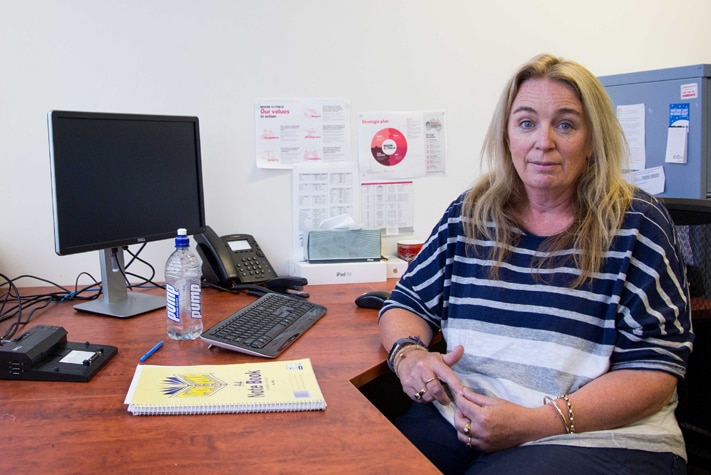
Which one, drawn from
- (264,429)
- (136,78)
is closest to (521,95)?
(264,429)

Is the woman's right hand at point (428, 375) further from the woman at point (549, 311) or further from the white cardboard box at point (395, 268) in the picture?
the white cardboard box at point (395, 268)

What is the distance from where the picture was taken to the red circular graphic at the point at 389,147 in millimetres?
2170

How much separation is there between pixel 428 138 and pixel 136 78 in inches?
40.0

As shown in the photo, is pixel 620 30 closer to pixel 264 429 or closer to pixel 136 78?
pixel 136 78

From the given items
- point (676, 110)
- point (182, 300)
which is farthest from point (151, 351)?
point (676, 110)

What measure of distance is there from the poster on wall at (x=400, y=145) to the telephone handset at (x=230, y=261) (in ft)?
1.62

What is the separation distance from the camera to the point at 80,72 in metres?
1.87

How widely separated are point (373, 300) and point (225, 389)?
0.66 m

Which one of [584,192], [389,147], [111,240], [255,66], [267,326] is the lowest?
[267,326]

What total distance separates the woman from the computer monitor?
701mm

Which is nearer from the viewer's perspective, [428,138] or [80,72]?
[80,72]

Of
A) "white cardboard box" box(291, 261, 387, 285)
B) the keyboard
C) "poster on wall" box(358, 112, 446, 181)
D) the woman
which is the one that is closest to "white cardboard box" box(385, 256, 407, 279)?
"white cardboard box" box(291, 261, 387, 285)

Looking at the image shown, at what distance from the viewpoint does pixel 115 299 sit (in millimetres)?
1690

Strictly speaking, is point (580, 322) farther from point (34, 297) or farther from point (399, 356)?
point (34, 297)
